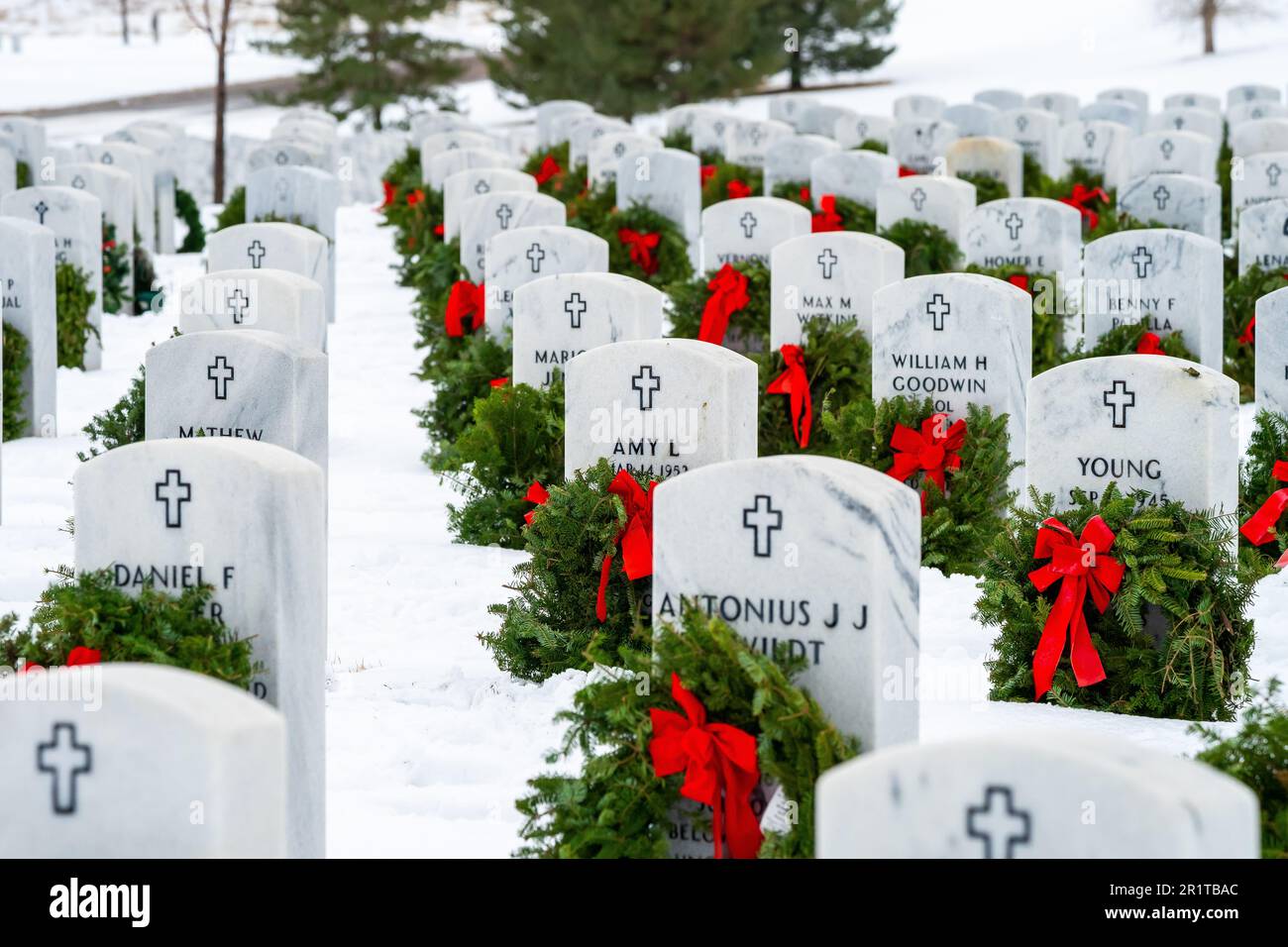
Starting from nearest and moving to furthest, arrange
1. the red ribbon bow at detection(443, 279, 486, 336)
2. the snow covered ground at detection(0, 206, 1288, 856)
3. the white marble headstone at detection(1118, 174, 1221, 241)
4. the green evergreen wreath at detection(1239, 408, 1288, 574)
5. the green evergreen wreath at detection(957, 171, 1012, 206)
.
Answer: the snow covered ground at detection(0, 206, 1288, 856)
the green evergreen wreath at detection(1239, 408, 1288, 574)
the red ribbon bow at detection(443, 279, 486, 336)
the white marble headstone at detection(1118, 174, 1221, 241)
the green evergreen wreath at detection(957, 171, 1012, 206)

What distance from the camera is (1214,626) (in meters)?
5.66

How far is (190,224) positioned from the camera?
18.0 m

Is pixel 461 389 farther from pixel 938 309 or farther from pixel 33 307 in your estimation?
pixel 938 309

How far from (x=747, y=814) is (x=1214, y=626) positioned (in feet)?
6.79

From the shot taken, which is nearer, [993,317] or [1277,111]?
[993,317]

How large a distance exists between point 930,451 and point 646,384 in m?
1.81

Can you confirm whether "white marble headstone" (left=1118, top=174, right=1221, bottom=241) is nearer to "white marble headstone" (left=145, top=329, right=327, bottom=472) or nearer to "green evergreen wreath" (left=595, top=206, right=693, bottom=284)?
"green evergreen wreath" (left=595, top=206, right=693, bottom=284)

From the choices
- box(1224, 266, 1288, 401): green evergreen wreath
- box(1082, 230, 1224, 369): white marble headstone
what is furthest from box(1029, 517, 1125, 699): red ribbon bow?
box(1224, 266, 1288, 401): green evergreen wreath

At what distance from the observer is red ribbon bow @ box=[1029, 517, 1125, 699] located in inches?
223

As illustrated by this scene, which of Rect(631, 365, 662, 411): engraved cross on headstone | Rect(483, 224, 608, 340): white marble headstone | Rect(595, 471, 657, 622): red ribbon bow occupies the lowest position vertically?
Rect(595, 471, 657, 622): red ribbon bow

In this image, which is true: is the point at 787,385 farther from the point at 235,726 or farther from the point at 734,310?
the point at 235,726

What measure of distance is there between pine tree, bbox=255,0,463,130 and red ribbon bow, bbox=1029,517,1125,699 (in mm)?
25405

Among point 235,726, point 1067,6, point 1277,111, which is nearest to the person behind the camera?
point 235,726
